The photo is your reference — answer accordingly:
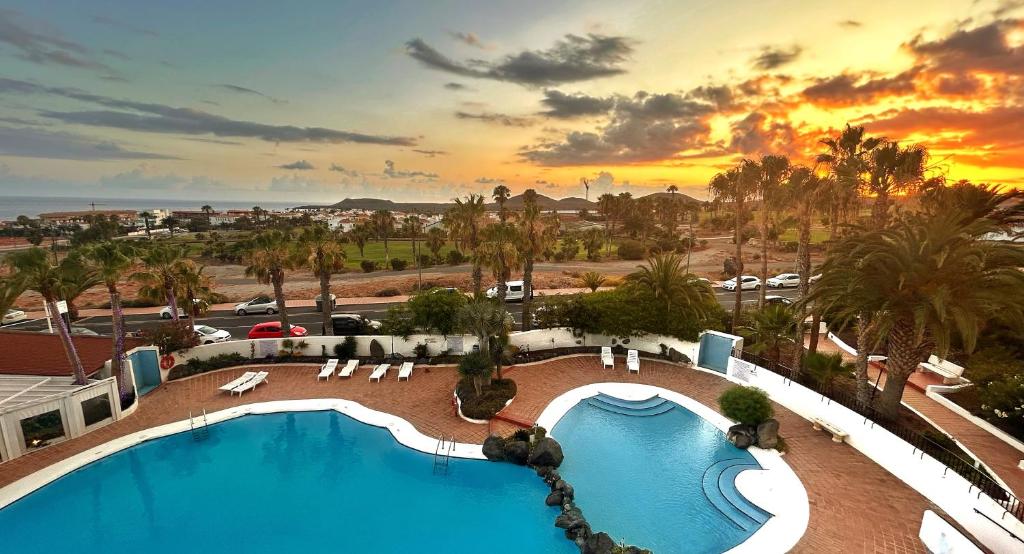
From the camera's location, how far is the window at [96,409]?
17031 millimetres

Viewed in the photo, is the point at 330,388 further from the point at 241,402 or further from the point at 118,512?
the point at 118,512

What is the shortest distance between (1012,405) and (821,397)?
527cm

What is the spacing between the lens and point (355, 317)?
29.5 metres

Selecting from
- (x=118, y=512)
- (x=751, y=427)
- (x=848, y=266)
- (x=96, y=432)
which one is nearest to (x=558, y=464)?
(x=751, y=427)

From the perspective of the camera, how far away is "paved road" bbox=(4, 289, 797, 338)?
32000 millimetres

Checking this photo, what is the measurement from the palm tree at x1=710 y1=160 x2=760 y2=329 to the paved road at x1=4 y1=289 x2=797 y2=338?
11.5m

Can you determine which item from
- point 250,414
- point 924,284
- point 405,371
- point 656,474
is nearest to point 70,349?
point 250,414

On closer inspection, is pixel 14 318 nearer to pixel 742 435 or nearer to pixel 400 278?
pixel 400 278

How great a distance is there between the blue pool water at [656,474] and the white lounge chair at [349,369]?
1136cm

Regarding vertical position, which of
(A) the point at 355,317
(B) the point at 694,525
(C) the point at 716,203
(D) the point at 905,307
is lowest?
(B) the point at 694,525

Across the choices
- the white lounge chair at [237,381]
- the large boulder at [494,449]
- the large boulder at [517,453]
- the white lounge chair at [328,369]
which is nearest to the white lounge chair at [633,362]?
the large boulder at [517,453]

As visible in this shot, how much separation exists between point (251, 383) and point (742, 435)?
71.8 feet

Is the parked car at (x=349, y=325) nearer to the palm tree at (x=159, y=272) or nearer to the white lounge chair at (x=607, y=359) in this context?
the palm tree at (x=159, y=272)

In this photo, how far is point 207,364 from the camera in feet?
75.0
